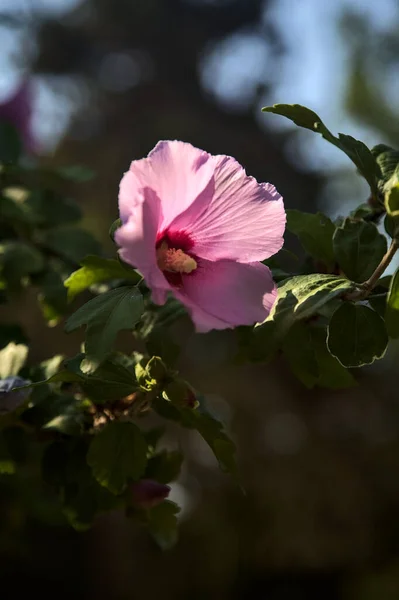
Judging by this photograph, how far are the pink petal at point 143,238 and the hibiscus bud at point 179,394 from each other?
0.10m

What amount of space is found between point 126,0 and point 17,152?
19.6 ft

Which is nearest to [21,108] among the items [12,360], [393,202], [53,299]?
[53,299]

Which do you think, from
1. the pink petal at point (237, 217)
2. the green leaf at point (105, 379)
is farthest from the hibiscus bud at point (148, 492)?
the pink petal at point (237, 217)

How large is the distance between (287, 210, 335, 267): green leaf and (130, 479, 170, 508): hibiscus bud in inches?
10.3

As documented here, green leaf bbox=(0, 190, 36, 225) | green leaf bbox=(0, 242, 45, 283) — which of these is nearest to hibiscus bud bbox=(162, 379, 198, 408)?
green leaf bbox=(0, 242, 45, 283)

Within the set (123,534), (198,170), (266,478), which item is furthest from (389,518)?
(198,170)

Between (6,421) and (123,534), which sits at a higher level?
A: (6,421)

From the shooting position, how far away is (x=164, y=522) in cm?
69

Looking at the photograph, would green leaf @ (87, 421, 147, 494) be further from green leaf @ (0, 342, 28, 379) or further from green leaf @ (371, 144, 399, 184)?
green leaf @ (371, 144, 399, 184)

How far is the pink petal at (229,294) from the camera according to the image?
19.3 inches

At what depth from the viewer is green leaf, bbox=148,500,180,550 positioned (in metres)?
0.69

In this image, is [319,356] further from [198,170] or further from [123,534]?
[123,534]

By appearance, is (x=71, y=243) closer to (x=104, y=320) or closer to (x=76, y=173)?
(x=76, y=173)

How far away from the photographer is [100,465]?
0.60 m
